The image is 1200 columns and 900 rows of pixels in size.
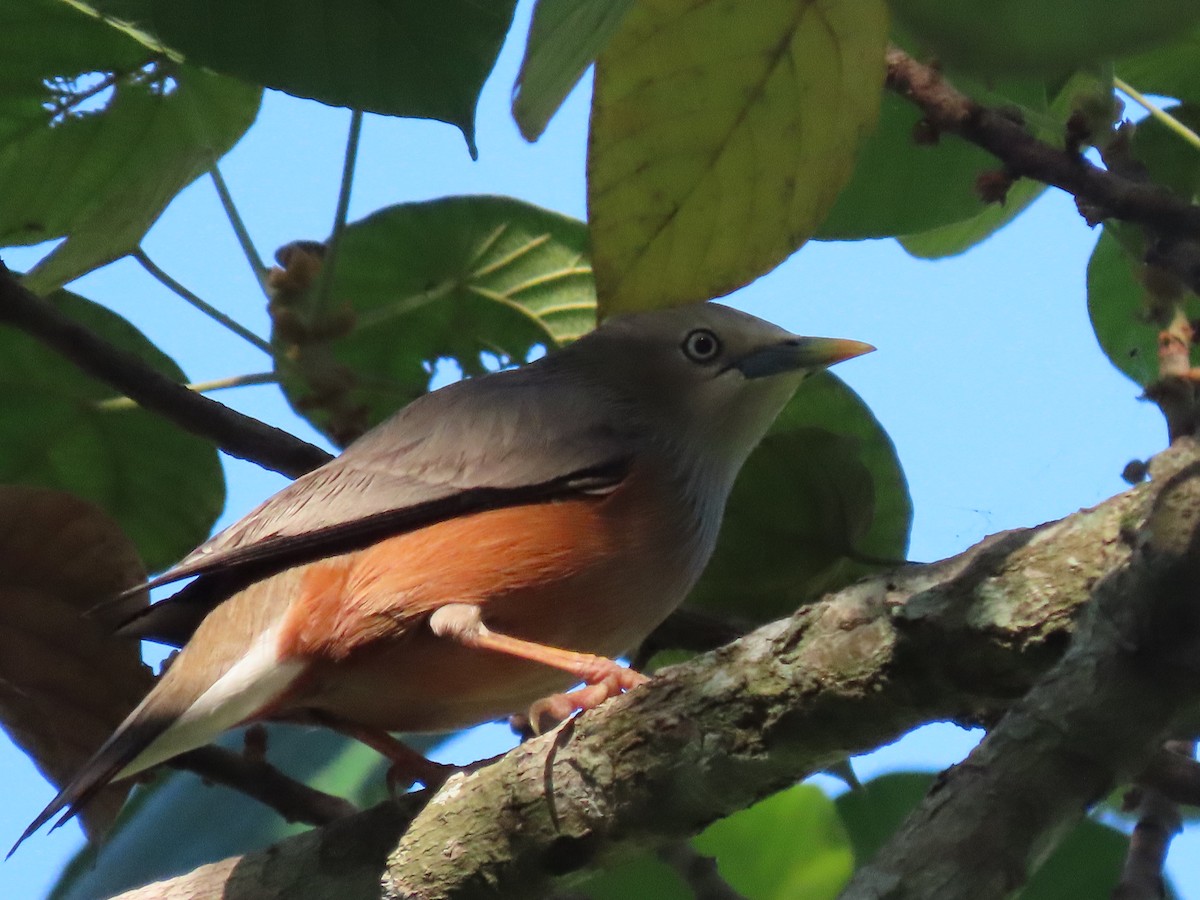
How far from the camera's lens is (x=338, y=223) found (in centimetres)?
360

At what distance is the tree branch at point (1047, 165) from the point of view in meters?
2.97

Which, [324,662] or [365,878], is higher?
[324,662]

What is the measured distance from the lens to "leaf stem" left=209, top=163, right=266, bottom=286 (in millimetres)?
3705

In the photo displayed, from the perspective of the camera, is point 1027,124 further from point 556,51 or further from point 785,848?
point 785,848

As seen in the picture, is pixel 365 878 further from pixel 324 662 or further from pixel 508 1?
pixel 508 1

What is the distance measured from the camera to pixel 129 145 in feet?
12.3

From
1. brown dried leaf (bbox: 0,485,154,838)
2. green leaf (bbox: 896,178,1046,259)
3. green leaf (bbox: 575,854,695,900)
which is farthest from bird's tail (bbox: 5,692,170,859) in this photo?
green leaf (bbox: 896,178,1046,259)

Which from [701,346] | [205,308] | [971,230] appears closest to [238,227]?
[205,308]

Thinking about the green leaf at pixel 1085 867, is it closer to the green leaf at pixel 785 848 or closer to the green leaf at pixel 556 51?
the green leaf at pixel 785 848

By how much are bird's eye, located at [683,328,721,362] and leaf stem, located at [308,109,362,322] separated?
1213mm

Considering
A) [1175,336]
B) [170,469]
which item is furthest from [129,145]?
[1175,336]

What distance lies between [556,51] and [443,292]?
2213 millimetres

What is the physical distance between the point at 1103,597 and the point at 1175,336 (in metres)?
1.57

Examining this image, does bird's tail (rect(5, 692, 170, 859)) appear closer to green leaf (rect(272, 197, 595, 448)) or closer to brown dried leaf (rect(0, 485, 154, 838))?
brown dried leaf (rect(0, 485, 154, 838))
